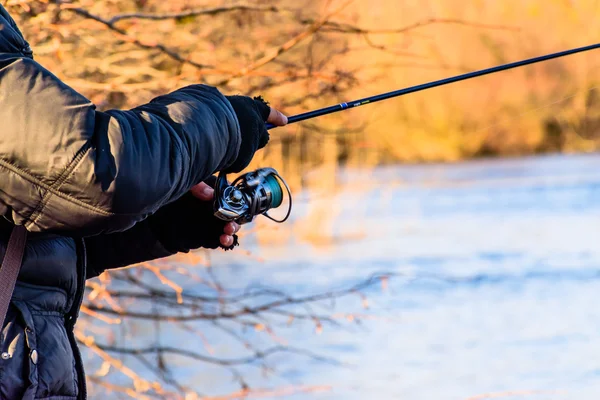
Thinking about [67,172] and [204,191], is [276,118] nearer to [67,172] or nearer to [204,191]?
[204,191]

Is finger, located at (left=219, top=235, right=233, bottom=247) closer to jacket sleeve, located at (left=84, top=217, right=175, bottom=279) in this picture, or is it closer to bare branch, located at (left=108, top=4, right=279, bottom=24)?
jacket sleeve, located at (left=84, top=217, right=175, bottom=279)

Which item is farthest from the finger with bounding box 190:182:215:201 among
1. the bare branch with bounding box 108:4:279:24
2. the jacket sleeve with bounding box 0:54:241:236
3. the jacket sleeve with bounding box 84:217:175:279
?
the bare branch with bounding box 108:4:279:24

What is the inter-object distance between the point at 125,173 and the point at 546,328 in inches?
236

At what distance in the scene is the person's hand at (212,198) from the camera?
1840 mm

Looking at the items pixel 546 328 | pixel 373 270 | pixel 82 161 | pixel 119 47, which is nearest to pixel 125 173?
pixel 82 161

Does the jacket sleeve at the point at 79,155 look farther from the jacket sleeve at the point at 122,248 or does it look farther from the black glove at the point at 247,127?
the jacket sleeve at the point at 122,248

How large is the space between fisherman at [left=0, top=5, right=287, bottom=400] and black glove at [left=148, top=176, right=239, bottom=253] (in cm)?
27

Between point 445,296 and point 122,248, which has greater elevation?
point 445,296

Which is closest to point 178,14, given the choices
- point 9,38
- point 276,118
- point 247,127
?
point 276,118

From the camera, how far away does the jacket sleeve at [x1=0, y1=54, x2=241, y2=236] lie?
4.13ft

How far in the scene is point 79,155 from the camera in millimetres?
1273

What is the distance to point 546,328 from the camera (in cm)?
688

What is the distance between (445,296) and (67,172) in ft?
22.9

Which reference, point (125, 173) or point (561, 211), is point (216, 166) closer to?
point (125, 173)
